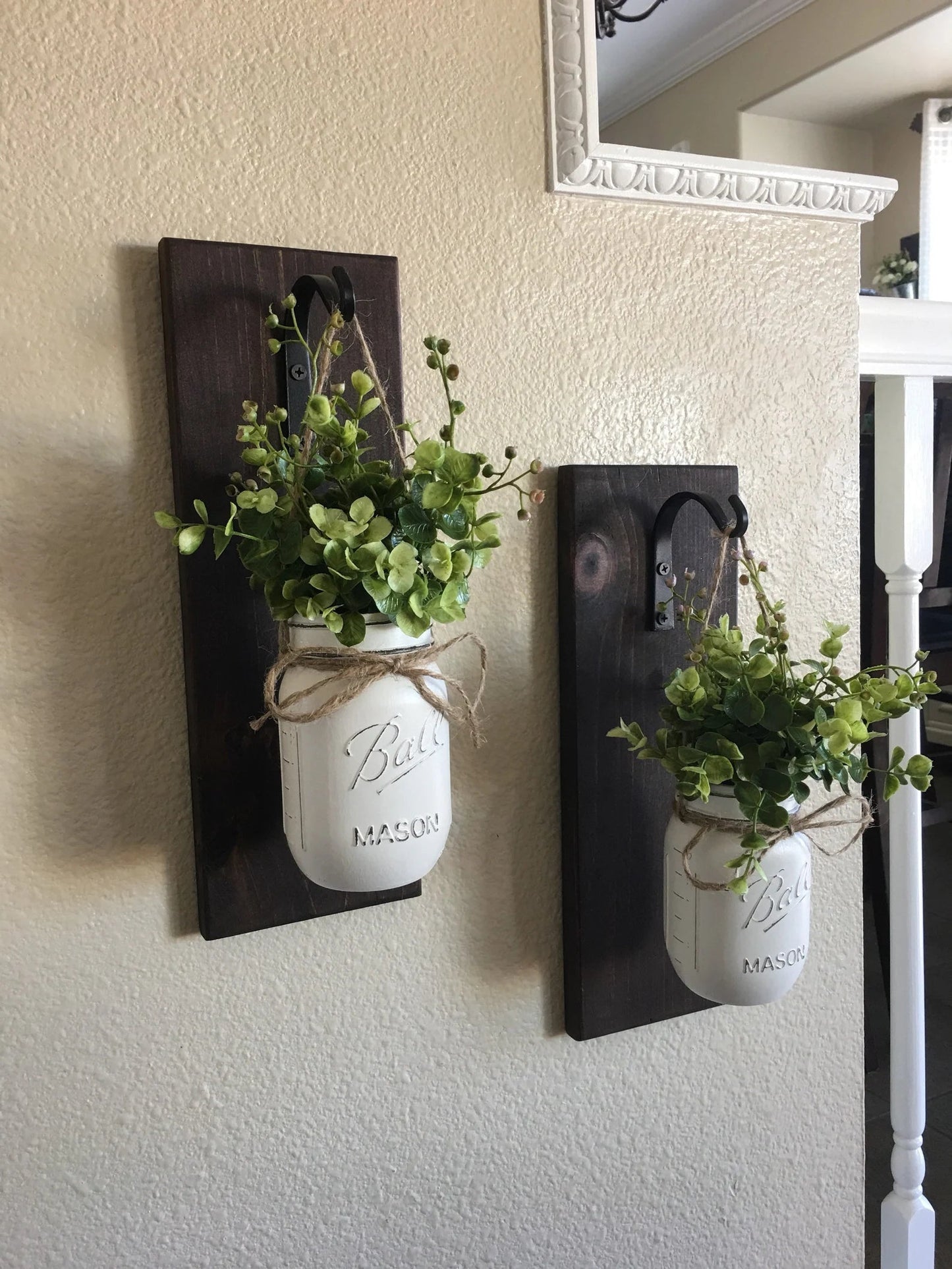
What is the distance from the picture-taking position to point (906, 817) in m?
1.01

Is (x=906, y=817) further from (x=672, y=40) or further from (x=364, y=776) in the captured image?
(x=672, y=40)

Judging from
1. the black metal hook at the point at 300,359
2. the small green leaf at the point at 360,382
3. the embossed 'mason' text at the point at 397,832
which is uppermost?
the black metal hook at the point at 300,359

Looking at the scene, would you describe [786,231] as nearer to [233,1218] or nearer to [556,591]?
[556,591]

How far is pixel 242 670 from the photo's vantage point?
642 mm

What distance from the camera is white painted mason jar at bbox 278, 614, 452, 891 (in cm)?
57

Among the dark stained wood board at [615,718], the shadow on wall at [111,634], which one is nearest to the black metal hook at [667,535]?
the dark stained wood board at [615,718]

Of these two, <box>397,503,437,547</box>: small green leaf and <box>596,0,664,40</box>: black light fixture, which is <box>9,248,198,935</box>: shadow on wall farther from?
<box>596,0,664,40</box>: black light fixture

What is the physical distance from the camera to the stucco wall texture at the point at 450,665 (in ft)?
2.00

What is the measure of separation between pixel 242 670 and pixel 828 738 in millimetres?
390

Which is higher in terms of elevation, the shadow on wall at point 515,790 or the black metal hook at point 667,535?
the black metal hook at point 667,535

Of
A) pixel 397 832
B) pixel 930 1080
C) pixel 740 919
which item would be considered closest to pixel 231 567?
pixel 397 832

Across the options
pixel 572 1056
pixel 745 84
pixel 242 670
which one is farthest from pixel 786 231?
pixel 745 84

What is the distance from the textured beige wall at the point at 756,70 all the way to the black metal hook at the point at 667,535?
2511mm

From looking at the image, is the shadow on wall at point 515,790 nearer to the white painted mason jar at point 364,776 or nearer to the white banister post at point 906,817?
the white painted mason jar at point 364,776
